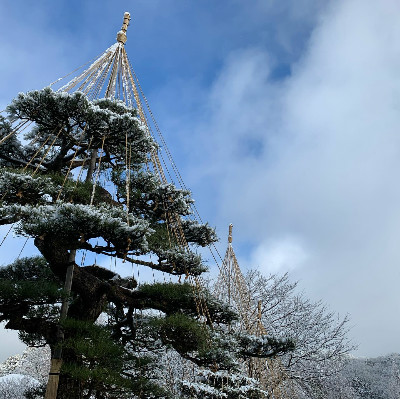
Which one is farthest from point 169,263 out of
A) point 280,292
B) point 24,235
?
point 280,292

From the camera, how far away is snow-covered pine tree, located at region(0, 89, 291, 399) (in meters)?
3.83

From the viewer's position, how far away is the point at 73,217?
142 inches

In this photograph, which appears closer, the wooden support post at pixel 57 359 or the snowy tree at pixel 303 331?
the wooden support post at pixel 57 359

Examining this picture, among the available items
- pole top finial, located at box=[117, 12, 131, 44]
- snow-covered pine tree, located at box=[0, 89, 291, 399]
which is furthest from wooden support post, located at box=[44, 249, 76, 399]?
pole top finial, located at box=[117, 12, 131, 44]

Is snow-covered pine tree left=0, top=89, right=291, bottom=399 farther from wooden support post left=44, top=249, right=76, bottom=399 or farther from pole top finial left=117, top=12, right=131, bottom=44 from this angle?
pole top finial left=117, top=12, right=131, bottom=44

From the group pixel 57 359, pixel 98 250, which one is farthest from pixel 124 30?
pixel 57 359

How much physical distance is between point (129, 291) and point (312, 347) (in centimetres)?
810

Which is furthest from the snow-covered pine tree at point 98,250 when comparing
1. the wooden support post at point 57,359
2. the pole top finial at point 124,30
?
the pole top finial at point 124,30

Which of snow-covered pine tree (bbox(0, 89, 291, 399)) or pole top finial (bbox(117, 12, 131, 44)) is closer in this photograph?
snow-covered pine tree (bbox(0, 89, 291, 399))

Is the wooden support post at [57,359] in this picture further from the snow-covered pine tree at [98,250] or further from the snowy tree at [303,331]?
the snowy tree at [303,331]

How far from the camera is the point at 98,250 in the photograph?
425 cm

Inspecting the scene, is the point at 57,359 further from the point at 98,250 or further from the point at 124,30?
the point at 124,30

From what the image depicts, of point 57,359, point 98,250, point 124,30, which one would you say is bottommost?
point 57,359

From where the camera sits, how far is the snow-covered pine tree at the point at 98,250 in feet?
12.6
